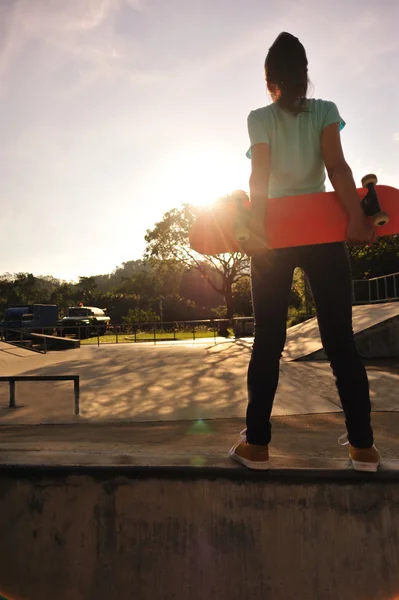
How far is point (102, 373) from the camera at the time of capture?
758 cm

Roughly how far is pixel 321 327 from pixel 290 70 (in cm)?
123

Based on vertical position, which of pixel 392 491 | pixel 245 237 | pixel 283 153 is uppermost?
pixel 283 153

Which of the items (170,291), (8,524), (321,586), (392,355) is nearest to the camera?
(321,586)

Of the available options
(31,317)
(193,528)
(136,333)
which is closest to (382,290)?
(193,528)

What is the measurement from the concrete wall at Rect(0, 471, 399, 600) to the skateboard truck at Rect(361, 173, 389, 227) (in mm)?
1067

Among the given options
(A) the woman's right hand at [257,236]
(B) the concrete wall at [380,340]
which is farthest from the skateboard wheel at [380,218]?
(B) the concrete wall at [380,340]

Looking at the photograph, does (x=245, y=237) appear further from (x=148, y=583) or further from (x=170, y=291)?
(x=170, y=291)

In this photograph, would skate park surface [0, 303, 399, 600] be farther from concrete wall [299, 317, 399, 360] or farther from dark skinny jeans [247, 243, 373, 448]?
concrete wall [299, 317, 399, 360]

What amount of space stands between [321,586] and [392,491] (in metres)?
0.43

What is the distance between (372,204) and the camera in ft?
5.71

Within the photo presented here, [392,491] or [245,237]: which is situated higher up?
[245,237]

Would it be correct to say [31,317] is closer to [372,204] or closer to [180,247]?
[180,247]

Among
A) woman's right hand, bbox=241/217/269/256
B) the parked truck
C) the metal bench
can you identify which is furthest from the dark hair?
the parked truck

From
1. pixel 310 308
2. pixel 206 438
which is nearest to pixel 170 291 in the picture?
pixel 310 308
